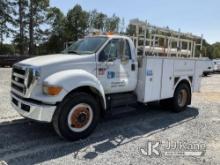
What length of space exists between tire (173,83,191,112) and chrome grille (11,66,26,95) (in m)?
4.62

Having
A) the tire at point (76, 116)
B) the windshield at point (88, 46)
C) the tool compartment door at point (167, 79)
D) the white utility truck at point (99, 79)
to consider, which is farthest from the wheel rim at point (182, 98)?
the tire at point (76, 116)

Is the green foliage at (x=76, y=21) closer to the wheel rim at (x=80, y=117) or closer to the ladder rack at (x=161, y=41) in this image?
the ladder rack at (x=161, y=41)

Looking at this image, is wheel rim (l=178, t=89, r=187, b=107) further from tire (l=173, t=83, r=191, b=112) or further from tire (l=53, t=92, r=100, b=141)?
tire (l=53, t=92, r=100, b=141)

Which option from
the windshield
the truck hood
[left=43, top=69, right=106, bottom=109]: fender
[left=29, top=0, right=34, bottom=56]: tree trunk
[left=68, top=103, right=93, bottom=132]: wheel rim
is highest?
[left=29, top=0, right=34, bottom=56]: tree trunk

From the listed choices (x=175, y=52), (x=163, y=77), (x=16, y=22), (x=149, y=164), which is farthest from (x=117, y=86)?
(x=16, y=22)

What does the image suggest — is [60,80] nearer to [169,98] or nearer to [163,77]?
[163,77]

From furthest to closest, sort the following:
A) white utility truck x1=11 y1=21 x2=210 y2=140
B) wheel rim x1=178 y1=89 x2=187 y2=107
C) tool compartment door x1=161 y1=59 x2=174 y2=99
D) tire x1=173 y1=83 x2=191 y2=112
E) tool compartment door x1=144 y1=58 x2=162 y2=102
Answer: wheel rim x1=178 y1=89 x2=187 y2=107
tire x1=173 y1=83 x2=191 y2=112
tool compartment door x1=161 y1=59 x2=174 y2=99
tool compartment door x1=144 y1=58 x2=162 y2=102
white utility truck x1=11 y1=21 x2=210 y2=140

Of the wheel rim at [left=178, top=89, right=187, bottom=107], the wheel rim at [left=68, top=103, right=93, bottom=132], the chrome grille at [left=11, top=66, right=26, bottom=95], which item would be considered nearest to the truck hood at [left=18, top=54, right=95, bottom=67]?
the chrome grille at [left=11, top=66, right=26, bottom=95]

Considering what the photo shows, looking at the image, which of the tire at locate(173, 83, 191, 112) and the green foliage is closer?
the tire at locate(173, 83, 191, 112)

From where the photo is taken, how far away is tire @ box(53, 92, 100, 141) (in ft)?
17.0

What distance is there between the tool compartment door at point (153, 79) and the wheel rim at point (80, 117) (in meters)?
1.93

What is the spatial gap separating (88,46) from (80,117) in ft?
5.87

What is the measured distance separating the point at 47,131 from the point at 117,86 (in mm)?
1924

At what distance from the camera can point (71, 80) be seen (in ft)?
17.0
